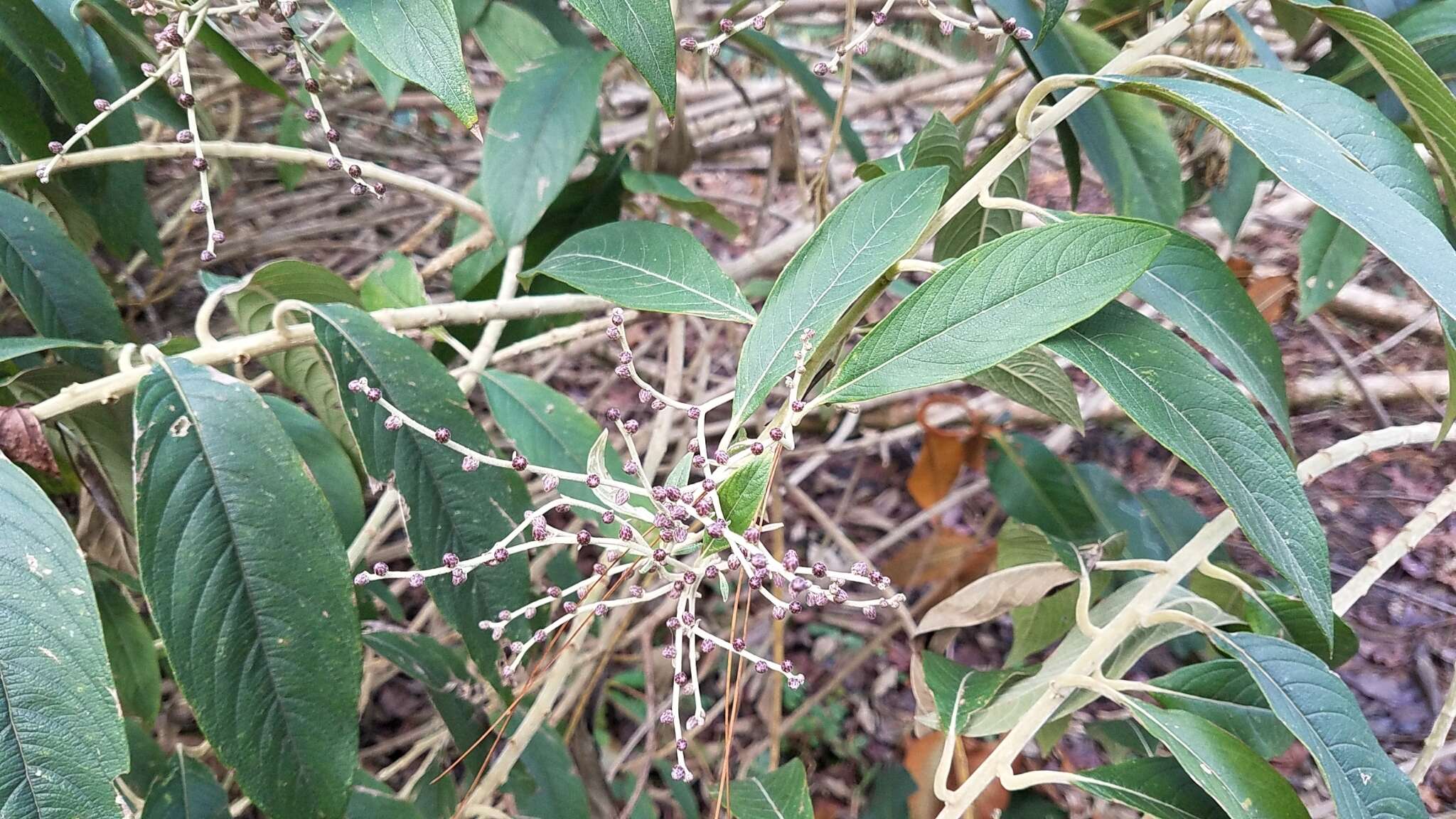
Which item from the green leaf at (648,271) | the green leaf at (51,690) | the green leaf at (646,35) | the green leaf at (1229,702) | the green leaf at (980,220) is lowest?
the green leaf at (1229,702)

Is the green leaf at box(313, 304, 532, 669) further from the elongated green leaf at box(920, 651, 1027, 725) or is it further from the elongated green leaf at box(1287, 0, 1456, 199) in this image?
the elongated green leaf at box(1287, 0, 1456, 199)

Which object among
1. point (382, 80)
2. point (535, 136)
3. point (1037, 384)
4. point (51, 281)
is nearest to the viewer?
point (1037, 384)

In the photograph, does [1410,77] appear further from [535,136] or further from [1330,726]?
[535,136]

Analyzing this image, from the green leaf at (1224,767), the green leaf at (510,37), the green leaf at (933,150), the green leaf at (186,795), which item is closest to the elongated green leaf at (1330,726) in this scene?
the green leaf at (1224,767)

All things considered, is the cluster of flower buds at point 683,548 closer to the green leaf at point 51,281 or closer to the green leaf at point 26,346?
the green leaf at point 26,346

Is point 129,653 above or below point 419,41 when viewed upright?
below

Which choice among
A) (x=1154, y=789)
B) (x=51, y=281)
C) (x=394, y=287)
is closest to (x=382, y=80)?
(x=394, y=287)
